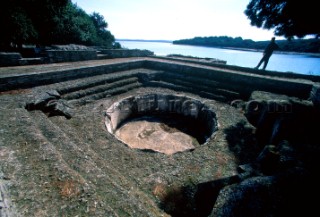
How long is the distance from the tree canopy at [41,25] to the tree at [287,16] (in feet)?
57.3

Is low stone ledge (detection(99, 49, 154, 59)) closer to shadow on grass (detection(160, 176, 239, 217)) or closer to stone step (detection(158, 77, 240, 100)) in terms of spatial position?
stone step (detection(158, 77, 240, 100))

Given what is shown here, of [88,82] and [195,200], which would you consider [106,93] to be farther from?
[195,200]

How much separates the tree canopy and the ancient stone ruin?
28.9 ft

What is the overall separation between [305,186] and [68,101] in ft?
32.0

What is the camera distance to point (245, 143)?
290 inches

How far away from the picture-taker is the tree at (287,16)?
641 cm

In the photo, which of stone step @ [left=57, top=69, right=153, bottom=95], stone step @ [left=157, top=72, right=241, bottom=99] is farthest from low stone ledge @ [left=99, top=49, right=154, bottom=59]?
stone step @ [left=157, top=72, right=241, bottom=99]

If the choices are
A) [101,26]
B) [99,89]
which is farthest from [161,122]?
[101,26]

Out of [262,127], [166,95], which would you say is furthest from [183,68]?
[262,127]

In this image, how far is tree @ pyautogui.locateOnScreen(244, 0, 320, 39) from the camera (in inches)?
252

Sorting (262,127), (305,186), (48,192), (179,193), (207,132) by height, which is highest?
(305,186)

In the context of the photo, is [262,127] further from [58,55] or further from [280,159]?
[58,55]

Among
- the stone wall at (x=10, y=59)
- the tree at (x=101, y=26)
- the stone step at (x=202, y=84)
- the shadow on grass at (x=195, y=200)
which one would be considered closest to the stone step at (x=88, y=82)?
the stone step at (x=202, y=84)

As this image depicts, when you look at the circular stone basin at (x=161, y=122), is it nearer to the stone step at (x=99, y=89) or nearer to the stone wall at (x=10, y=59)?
the stone step at (x=99, y=89)
